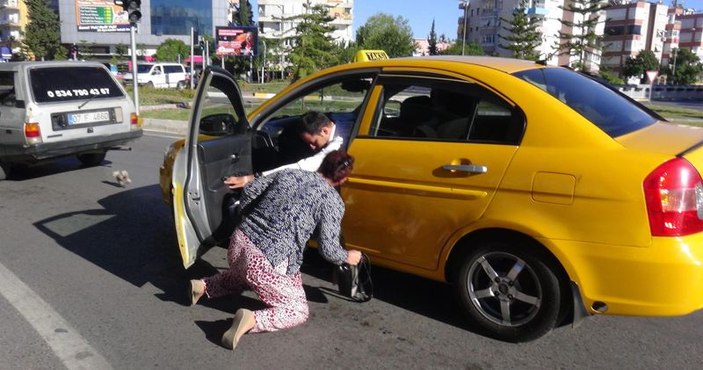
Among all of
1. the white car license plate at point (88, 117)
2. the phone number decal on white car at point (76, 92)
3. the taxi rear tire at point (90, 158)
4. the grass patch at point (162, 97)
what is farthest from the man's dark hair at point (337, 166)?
the grass patch at point (162, 97)

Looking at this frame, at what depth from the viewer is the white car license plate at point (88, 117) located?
819 centimetres

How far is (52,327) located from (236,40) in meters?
44.1

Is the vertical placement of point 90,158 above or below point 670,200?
below

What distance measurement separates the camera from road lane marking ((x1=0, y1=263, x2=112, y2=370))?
3254mm

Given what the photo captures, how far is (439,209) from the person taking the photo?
3.48 m

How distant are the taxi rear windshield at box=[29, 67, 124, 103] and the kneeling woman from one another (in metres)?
5.80

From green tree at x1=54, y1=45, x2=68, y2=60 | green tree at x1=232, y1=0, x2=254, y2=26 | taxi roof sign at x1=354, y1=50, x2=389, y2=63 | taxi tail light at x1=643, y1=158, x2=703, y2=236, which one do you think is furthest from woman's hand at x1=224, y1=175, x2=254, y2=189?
green tree at x1=232, y1=0, x2=254, y2=26

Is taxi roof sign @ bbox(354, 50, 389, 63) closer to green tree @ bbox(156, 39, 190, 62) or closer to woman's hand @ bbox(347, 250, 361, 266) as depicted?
woman's hand @ bbox(347, 250, 361, 266)

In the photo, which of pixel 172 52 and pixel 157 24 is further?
pixel 157 24

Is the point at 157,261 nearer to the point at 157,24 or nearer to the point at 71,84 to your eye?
the point at 71,84

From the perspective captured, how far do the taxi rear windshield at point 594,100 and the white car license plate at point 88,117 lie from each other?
6692 mm

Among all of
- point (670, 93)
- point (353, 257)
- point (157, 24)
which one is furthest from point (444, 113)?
point (157, 24)

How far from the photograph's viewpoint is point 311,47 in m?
38.1

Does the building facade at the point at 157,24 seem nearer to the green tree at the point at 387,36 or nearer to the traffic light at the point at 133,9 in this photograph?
the green tree at the point at 387,36
